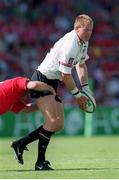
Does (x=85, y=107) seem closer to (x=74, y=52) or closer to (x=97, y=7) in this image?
(x=74, y=52)

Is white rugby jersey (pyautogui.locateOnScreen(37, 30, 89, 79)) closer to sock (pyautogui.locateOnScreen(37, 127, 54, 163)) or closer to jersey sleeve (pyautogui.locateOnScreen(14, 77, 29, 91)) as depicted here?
jersey sleeve (pyautogui.locateOnScreen(14, 77, 29, 91))

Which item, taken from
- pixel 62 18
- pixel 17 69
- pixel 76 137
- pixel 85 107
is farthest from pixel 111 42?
pixel 85 107

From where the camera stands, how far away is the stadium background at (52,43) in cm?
2300

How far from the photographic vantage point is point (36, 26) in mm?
27578

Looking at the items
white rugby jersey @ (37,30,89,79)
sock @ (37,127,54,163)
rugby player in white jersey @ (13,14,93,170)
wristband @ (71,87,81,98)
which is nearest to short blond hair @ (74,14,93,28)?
rugby player in white jersey @ (13,14,93,170)

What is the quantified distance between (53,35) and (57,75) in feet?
54.3

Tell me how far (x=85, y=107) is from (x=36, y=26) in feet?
54.3

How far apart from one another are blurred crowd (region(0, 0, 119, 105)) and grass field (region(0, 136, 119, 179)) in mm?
7068

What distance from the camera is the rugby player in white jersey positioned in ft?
35.4

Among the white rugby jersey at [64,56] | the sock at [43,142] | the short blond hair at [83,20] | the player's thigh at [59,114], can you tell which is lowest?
the sock at [43,142]

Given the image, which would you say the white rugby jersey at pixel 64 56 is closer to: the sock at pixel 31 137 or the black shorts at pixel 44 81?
the black shorts at pixel 44 81


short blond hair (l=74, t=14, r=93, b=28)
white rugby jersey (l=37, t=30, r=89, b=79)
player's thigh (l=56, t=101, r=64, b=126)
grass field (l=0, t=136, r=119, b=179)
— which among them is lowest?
grass field (l=0, t=136, r=119, b=179)

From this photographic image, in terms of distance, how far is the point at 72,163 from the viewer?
12.4 m

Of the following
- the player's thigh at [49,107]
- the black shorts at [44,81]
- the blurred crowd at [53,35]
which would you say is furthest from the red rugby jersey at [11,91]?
the blurred crowd at [53,35]
